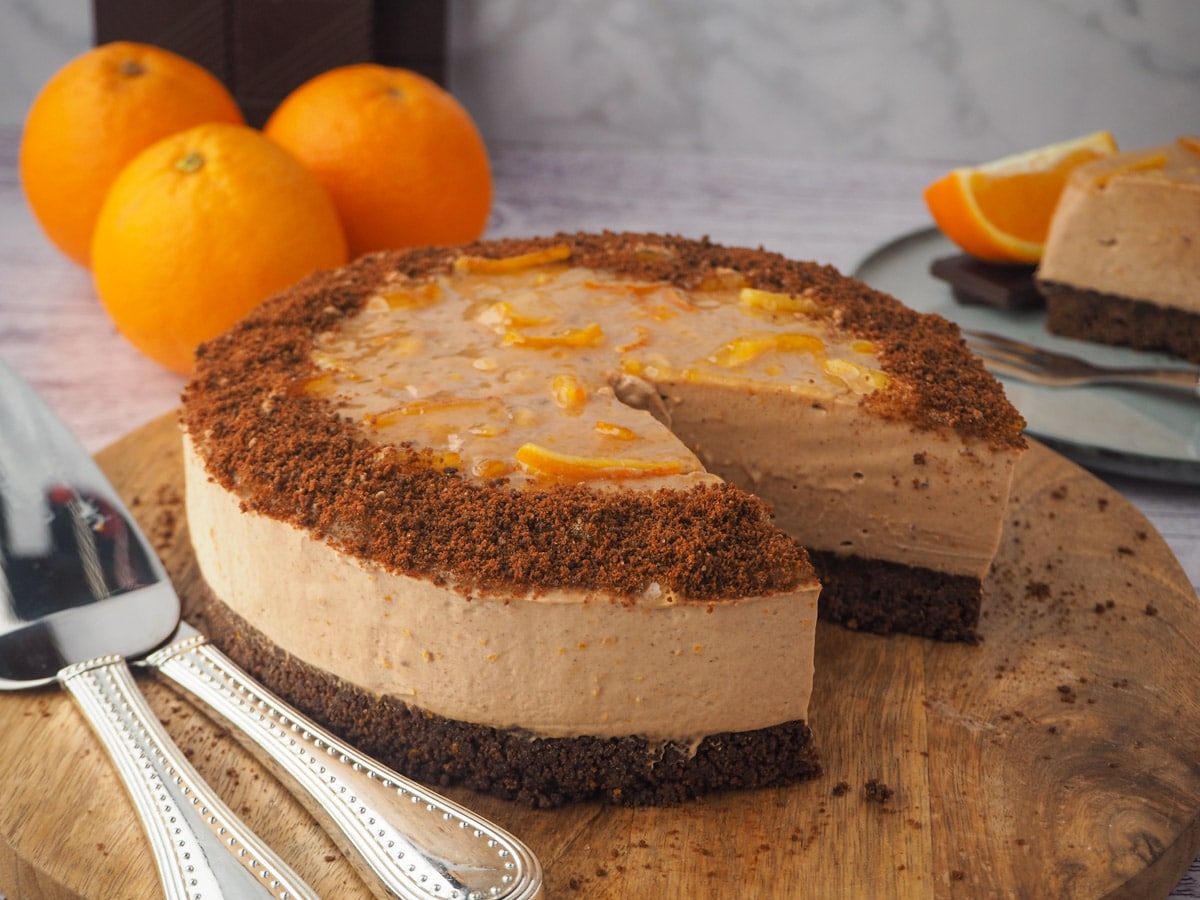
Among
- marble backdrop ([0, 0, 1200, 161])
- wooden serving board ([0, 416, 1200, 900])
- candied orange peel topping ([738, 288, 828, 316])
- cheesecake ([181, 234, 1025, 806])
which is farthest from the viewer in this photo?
marble backdrop ([0, 0, 1200, 161])

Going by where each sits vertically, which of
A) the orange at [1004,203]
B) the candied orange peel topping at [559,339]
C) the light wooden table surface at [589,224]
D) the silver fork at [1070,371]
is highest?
the candied orange peel topping at [559,339]

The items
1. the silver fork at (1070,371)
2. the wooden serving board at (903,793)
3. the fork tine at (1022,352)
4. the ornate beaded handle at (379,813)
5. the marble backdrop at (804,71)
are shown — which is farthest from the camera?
the marble backdrop at (804,71)

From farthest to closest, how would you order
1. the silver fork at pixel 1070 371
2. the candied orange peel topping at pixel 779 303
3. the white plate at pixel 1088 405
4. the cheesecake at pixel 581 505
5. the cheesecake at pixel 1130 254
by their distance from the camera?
the cheesecake at pixel 1130 254 < the silver fork at pixel 1070 371 < the white plate at pixel 1088 405 < the candied orange peel topping at pixel 779 303 < the cheesecake at pixel 581 505

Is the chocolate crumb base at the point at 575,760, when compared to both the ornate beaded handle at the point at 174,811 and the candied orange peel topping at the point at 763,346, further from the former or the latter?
the candied orange peel topping at the point at 763,346

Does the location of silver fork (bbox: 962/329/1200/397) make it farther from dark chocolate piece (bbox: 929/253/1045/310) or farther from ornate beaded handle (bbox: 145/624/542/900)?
ornate beaded handle (bbox: 145/624/542/900)

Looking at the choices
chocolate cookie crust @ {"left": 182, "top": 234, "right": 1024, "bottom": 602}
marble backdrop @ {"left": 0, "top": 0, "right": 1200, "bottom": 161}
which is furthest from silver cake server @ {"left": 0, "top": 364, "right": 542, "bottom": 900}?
marble backdrop @ {"left": 0, "top": 0, "right": 1200, "bottom": 161}

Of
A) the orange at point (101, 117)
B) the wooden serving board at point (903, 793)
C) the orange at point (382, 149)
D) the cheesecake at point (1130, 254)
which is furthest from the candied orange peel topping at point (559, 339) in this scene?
the cheesecake at point (1130, 254)

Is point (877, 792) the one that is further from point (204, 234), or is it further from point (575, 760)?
point (204, 234)

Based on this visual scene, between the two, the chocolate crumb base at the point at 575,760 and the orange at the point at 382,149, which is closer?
the chocolate crumb base at the point at 575,760
